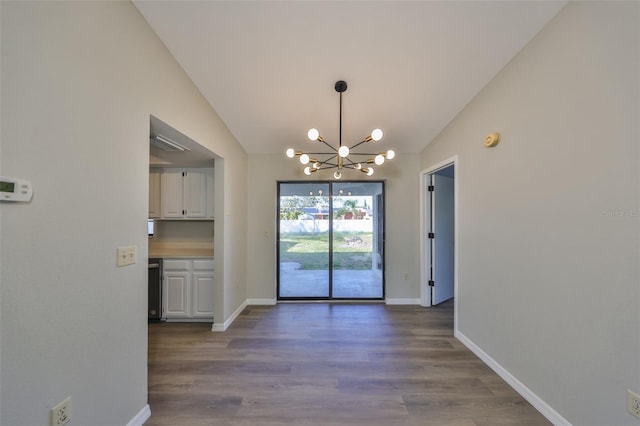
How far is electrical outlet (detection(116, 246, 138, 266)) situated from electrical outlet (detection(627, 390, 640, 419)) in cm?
306

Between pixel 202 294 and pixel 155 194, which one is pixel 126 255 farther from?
pixel 155 194

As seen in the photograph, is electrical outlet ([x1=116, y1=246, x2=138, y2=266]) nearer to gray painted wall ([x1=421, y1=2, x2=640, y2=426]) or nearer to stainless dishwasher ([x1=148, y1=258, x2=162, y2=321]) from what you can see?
stainless dishwasher ([x1=148, y1=258, x2=162, y2=321])

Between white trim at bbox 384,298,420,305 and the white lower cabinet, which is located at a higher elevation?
the white lower cabinet

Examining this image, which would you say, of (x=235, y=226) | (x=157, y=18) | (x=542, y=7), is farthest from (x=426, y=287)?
(x=157, y=18)

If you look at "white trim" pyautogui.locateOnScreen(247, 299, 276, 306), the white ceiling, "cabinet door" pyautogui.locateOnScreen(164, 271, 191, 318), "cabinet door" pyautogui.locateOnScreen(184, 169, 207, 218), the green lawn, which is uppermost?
the white ceiling

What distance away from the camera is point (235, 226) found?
139 inches

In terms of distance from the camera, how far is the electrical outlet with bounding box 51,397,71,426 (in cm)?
115

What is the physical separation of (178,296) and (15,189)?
8.72 ft

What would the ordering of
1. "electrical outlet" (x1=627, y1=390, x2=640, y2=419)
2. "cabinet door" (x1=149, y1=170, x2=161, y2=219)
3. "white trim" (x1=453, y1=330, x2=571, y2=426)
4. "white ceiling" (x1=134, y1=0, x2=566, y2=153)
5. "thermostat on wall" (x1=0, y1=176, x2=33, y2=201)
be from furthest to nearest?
"cabinet door" (x1=149, y1=170, x2=161, y2=219)
"white ceiling" (x1=134, y1=0, x2=566, y2=153)
"white trim" (x1=453, y1=330, x2=571, y2=426)
"electrical outlet" (x1=627, y1=390, x2=640, y2=419)
"thermostat on wall" (x1=0, y1=176, x2=33, y2=201)

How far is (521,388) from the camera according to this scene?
1.93 metres

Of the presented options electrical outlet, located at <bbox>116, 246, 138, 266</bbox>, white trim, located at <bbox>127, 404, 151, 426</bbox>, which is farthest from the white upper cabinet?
white trim, located at <bbox>127, 404, 151, 426</bbox>

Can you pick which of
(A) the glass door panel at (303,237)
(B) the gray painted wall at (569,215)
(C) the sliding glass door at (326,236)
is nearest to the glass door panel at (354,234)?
(C) the sliding glass door at (326,236)

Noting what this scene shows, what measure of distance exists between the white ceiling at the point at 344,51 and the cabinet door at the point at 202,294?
2.12m

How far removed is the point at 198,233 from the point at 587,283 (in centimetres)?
439
